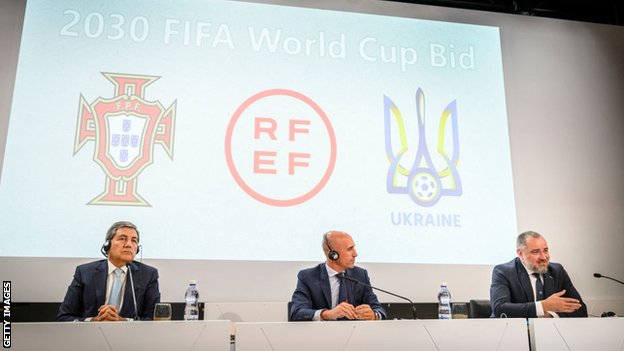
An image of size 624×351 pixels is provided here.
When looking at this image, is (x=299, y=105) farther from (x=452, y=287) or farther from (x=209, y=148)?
(x=452, y=287)

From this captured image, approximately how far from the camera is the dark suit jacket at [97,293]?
292 cm

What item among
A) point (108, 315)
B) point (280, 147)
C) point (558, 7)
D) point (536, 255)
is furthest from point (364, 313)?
point (558, 7)

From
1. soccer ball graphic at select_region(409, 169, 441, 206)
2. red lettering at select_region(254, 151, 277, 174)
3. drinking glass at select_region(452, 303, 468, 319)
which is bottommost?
drinking glass at select_region(452, 303, 468, 319)

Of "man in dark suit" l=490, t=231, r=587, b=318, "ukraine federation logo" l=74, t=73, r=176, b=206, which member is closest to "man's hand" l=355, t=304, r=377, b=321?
"man in dark suit" l=490, t=231, r=587, b=318

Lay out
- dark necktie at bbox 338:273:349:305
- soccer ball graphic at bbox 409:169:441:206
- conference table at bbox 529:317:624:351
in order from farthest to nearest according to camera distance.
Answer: soccer ball graphic at bbox 409:169:441:206
dark necktie at bbox 338:273:349:305
conference table at bbox 529:317:624:351

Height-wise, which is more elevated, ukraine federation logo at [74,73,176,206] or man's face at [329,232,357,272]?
ukraine federation logo at [74,73,176,206]

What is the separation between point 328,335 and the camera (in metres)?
2.26

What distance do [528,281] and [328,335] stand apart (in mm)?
1598

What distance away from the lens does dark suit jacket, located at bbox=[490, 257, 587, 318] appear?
3.20 m

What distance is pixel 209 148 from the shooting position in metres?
3.78

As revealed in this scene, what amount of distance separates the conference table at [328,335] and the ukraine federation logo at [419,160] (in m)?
1.65

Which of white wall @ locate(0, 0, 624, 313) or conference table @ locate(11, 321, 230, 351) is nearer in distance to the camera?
conference table @ locate(11, 321, 230, 351)

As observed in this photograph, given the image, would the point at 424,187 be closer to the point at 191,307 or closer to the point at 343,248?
the point at 343,248

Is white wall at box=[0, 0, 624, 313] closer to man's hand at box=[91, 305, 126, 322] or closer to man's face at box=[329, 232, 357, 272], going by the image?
man's face at box=[329, 232, 357, 272]
